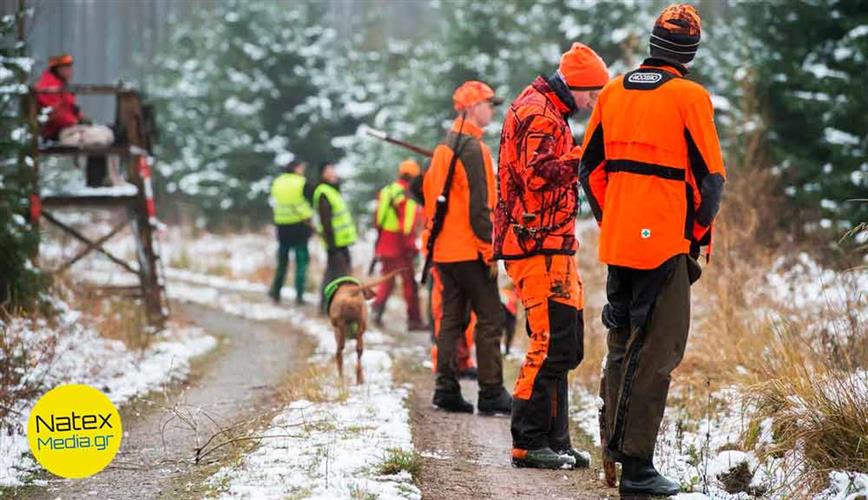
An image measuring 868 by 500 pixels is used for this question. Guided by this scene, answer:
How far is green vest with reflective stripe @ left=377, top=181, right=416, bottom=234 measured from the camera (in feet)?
45.0

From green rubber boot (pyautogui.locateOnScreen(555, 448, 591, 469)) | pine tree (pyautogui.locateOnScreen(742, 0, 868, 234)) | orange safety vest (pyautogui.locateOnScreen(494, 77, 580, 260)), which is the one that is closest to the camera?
orange safety vest (pyautogui.locateOnScreen(494, 77, 580, 260))

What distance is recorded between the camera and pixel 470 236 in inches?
279

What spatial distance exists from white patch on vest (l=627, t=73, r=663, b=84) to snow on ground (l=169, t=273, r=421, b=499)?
2.09 meters

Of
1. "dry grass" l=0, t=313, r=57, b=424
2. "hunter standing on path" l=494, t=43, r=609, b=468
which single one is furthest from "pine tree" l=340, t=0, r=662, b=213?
"hunter standing on path" l=494, t=43, r=609, b=468

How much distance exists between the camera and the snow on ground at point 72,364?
588cm

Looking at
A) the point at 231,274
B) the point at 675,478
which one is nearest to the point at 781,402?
the point at 675,478

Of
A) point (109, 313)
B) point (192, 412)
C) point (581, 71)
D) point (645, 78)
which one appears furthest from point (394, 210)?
point (645, 78)

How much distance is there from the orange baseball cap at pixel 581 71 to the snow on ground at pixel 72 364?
3.11m

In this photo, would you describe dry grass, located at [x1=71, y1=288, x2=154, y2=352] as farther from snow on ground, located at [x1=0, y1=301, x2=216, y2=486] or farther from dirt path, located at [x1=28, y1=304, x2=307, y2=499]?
dirt path, located at [x1=28, y1=304, x2=307, y2=499]

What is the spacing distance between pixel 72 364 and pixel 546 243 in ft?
14.9

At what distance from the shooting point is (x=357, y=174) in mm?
28188

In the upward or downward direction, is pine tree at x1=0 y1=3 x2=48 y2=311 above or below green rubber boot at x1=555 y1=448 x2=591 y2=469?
above

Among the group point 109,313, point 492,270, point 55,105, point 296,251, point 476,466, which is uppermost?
point 55,105

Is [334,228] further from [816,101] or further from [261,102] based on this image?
[261,102]
